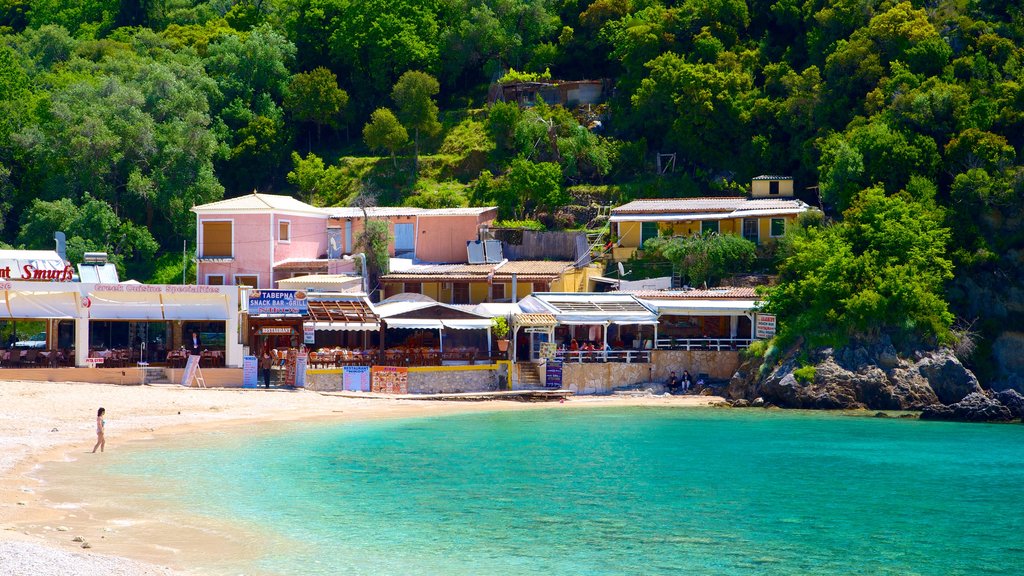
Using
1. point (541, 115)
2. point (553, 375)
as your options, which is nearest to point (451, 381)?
point (553, 375)

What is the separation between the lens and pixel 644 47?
64188mm

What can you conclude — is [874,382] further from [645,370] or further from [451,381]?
[451,381]

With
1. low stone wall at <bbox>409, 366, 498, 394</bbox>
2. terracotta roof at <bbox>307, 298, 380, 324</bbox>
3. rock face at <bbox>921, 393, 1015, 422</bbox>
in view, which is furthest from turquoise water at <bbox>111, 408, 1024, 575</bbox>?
terracotta roof at <bbox>307, 298, 380, 324</bbox>

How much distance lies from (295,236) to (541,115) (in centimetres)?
1655

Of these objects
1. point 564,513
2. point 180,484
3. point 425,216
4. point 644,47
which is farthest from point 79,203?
point 564,513

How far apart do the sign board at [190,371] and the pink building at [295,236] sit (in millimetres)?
11321

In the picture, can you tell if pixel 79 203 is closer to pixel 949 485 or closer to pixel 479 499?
pixel 479 499

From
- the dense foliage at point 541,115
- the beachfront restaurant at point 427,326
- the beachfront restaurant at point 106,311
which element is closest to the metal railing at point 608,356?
the beachfront restaurant at point 427,326

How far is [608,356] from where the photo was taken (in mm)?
46438

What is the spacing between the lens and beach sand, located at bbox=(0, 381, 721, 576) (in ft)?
61.6

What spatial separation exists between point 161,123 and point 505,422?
34.1m

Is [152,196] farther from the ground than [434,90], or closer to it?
closer to it

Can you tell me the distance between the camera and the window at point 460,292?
171 feet

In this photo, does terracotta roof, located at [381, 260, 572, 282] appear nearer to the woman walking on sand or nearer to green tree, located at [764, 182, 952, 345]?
green tree, located at [764, 182, 952, 345]
